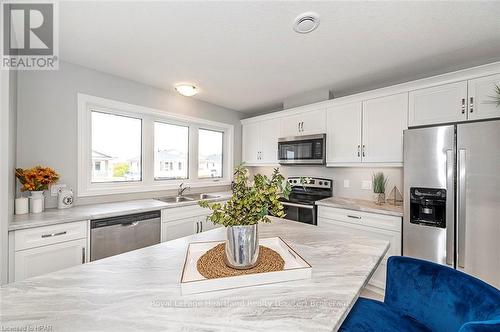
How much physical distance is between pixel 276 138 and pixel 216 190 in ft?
4.60

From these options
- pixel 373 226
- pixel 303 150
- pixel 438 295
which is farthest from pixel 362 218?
pixel 438 295

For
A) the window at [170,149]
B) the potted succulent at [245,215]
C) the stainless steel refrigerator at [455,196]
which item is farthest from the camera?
the window at [170,149]

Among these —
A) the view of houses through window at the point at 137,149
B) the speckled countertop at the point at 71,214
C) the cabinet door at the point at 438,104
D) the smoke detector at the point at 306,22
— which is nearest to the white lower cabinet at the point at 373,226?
the cabinet door at the point at 438,104

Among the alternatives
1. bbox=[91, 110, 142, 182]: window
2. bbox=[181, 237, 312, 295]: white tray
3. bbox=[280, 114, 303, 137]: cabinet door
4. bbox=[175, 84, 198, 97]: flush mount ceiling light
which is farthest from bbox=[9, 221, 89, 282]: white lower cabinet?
bbox=[280, 114, 303, 137]: cabinet door

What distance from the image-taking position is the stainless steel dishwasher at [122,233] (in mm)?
1975

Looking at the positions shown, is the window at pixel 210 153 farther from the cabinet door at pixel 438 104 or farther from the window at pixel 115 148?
the cabinet door at pixel 438 104

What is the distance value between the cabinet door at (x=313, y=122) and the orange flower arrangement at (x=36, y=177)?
3.02 m

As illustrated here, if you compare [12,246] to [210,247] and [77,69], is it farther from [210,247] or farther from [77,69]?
[77,69]

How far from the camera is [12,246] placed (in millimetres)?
1562

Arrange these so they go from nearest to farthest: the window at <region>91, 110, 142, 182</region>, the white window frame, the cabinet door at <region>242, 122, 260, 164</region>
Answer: the white window frame
the window at <region>91, 110, 142, 182</region>
the cabinet door at <region>242, 122, 260, 164</region>

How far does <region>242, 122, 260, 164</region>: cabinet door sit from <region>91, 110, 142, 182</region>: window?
186 centimetres

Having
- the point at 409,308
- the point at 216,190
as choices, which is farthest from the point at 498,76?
the point at 216,190

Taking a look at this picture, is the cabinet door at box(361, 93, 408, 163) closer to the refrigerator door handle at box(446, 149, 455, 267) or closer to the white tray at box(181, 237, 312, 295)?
the refrigerator door handle at box(446, 149, 455, 267)

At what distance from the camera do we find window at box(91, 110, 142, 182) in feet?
8.45
